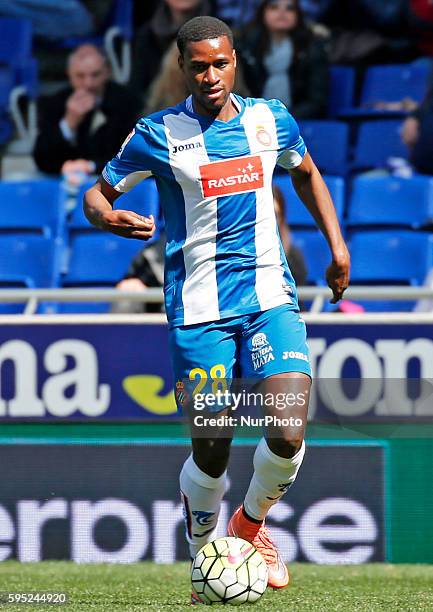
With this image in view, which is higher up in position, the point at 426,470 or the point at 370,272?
the point at 370,272

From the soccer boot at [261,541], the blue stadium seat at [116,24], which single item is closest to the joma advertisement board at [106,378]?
the soccer boot at [261,541]

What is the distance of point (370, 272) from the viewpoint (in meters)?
8.55

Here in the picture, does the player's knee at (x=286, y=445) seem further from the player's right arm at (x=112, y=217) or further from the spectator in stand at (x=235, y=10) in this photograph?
the spectator in stand at (x=235, y=10)

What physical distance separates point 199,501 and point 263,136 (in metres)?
1.50

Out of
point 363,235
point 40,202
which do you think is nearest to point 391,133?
point 363,235

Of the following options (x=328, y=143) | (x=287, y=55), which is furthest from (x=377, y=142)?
(x=287, y=55)

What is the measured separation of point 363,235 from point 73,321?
2.61 metres

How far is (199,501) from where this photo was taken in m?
5.12

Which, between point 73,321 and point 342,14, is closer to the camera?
point 73,321

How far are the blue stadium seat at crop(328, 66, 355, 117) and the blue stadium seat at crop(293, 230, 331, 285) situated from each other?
81.5 inches

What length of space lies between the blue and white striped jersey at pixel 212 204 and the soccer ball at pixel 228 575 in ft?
2.97

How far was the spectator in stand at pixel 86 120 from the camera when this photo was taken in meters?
9.51

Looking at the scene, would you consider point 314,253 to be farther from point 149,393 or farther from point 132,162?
point 132,162

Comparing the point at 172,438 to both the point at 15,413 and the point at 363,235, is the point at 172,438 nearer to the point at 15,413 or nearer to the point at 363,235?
the point at 15,413
